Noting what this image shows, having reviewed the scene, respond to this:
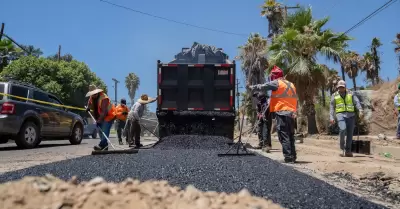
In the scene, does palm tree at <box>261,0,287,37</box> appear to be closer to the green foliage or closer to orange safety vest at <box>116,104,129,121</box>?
the green foliage

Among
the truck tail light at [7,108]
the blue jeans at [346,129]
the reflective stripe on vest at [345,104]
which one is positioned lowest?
the blue jeans at [346,129]

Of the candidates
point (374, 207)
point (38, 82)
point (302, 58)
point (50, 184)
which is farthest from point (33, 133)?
point (38, 82)

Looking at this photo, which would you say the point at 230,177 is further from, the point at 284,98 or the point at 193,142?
the point at 193,142

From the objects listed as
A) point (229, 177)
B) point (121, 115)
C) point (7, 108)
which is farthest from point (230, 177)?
point (121, 115)

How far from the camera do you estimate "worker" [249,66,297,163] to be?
21.4 feet

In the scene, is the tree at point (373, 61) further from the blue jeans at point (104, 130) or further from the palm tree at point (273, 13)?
the blue jeans at point (104, 130)

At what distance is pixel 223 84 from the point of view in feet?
33.4

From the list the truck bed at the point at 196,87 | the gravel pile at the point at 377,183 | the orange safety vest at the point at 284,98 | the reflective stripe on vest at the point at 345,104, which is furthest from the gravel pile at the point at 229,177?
the truck bed at the point at 196,87

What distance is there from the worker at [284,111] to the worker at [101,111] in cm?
327

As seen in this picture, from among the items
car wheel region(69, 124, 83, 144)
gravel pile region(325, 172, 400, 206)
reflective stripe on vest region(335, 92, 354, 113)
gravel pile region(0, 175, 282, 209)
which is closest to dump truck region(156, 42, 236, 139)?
reflective stripe on vest region(335, 92, 354, 113)

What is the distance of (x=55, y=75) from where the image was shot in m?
31.7

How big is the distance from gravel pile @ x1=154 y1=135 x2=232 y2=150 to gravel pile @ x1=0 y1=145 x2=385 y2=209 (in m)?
3.07

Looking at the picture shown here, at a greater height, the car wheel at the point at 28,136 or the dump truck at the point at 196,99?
the dump truck at the point at 196,99

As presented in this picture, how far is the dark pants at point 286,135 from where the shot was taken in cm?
651
